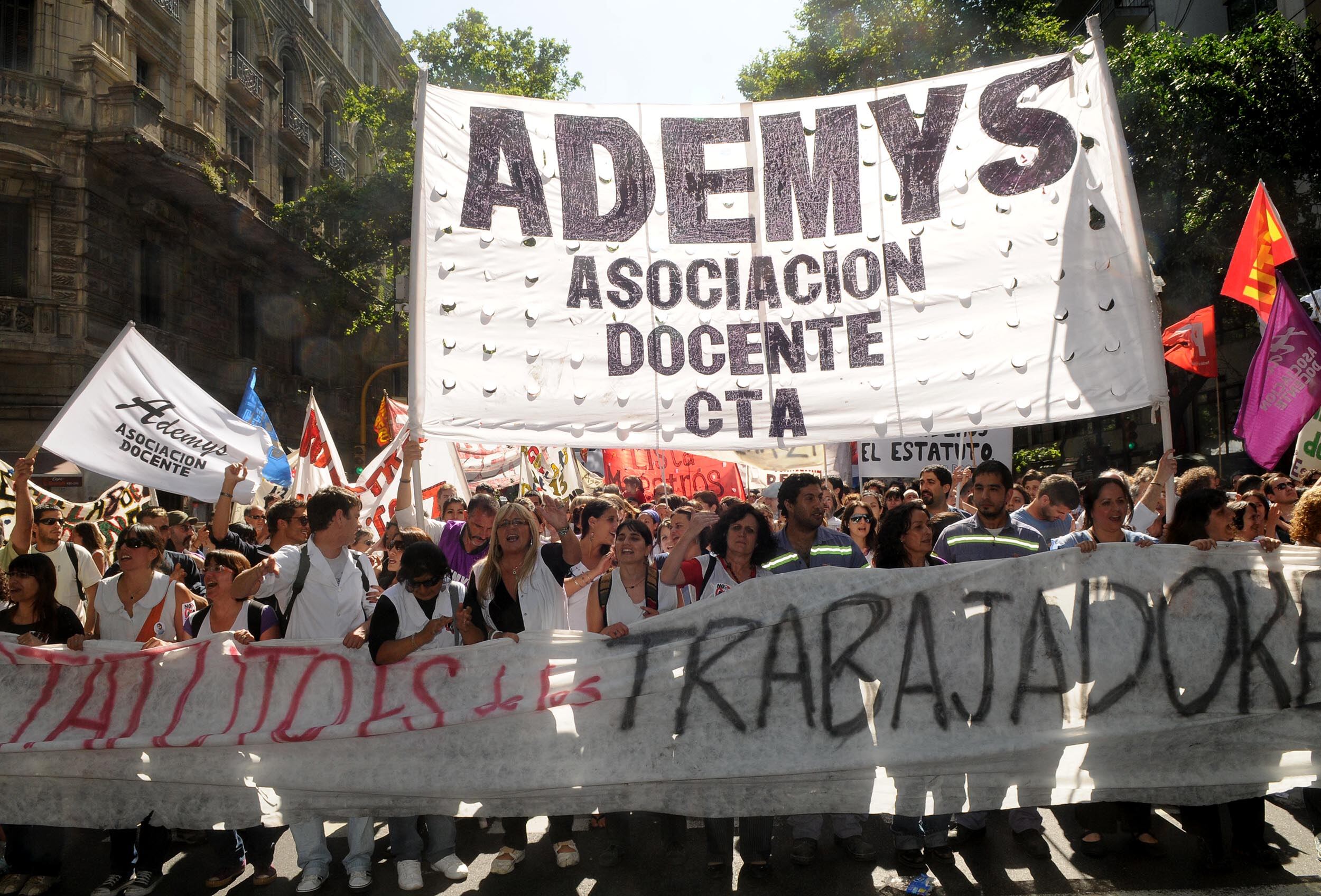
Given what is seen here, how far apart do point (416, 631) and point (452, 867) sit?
3.23 ft

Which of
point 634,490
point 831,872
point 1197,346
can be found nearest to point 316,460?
point 634,490

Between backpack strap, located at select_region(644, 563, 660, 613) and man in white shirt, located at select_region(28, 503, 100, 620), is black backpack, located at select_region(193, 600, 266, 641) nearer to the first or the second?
backpack strap, located at select_region(644, 563, 660, 613)

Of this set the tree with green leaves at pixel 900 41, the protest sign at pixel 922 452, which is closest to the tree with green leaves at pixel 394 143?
the tree with green leaves at pixel 900 41

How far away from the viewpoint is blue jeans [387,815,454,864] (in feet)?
15.0

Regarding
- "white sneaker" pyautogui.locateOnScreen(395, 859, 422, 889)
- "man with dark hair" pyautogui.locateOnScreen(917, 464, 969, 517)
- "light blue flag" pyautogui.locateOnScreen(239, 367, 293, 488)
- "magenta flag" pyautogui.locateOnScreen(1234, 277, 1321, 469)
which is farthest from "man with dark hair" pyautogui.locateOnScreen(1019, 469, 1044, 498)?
"white sneaker" pyautogui.locateOnScreen(395, 859, 422, 889)

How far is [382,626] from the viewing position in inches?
183

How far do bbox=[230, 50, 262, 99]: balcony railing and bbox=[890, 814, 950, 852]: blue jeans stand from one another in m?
27.8

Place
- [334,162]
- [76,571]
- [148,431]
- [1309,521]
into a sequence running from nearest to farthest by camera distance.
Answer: [1309,521], [148,431], [76,571], [334,162]

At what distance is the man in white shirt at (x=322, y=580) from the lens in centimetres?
482

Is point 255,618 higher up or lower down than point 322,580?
lower down

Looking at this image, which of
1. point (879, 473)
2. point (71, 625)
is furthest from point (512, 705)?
point (879, 473)

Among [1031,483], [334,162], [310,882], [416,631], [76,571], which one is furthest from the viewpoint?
[334,162]

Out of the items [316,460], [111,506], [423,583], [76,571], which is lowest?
[423,583]

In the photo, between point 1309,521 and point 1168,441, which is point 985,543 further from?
point 1309,521
